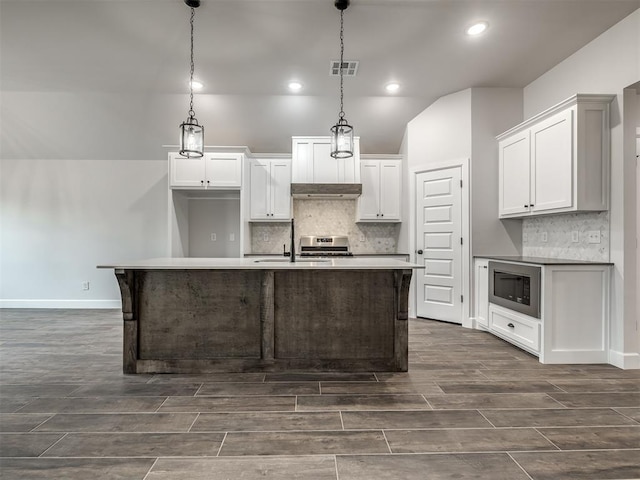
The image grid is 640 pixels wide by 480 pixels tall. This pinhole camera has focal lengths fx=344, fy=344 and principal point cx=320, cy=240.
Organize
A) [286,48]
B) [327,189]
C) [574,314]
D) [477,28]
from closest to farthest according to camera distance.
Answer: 1. [574,314]
2. [477,28]
3. [286,48]
4. [327,189]

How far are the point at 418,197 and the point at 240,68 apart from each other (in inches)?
106

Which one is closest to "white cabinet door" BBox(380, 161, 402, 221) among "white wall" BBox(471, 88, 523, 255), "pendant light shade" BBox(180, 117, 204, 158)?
"white wall" BBox(471, 88, 523, 255)

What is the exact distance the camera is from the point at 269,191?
16.5 ft

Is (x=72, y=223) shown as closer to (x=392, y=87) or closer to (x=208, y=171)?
(x=208, y=171)

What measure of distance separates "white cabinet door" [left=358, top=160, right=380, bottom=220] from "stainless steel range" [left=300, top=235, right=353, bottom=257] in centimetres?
49

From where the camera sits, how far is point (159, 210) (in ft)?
17.5

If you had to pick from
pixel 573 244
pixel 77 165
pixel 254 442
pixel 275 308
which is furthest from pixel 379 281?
pixel 77 165

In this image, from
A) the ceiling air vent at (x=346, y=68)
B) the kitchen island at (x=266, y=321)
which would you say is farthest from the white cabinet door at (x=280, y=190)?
the kitchen island at (x=266, y=321)

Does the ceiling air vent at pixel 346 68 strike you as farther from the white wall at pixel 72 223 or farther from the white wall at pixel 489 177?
the white wall at pixel 72 223

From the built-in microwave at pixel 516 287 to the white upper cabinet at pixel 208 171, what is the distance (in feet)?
11.1

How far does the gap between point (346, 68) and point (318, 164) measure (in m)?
1.44

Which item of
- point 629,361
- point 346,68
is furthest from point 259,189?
point 629,361

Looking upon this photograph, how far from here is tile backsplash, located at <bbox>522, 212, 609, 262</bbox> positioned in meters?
3.01

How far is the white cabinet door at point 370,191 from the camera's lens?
507 cm
